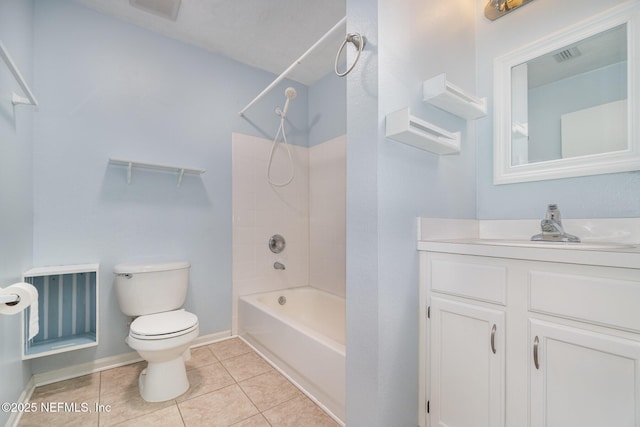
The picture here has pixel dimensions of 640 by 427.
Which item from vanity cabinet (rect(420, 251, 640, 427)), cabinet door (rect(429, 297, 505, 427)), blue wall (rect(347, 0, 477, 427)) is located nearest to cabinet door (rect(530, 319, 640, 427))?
vanity cabinet (rect(420, 251, 640, 427))

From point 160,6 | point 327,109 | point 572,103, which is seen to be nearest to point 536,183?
point 572,103

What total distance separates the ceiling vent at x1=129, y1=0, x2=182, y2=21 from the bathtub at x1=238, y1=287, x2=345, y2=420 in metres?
2.22

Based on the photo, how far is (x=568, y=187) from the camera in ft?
4.34

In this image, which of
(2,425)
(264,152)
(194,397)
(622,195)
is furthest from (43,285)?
(622,195)

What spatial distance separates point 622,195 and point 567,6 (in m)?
0.94

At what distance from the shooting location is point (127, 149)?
205 cm

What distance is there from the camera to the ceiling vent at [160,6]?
186cm

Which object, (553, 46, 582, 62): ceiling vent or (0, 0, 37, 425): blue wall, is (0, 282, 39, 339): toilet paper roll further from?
(553, 46, 582, 62): ceiling vent

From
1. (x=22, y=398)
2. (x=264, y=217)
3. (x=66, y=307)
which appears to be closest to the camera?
(x=22, y=398)

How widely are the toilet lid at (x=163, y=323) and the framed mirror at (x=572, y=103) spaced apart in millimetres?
1969

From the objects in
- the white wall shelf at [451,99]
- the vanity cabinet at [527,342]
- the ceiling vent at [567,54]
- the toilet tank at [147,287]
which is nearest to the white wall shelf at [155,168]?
the toilet tank at [147,287]

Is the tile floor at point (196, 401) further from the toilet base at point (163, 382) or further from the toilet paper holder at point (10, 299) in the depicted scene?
the toilet paper holder at point (10, 299)

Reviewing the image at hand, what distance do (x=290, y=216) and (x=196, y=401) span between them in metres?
1.64

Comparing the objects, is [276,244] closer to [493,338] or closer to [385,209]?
[385,209]
